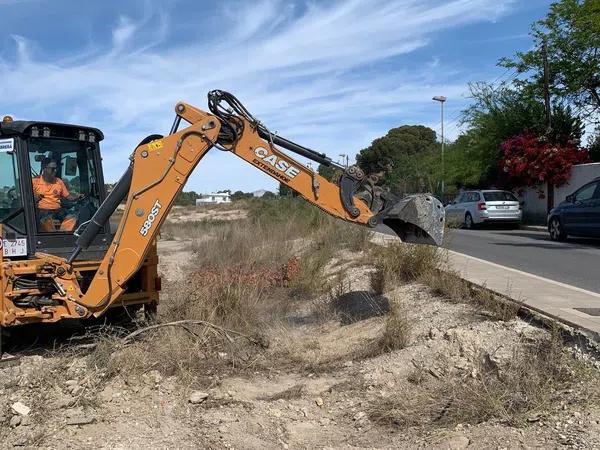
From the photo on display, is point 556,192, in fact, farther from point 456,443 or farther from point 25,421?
point 25,421

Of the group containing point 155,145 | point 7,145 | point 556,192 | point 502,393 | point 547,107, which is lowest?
point 502,393

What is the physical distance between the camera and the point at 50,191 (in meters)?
7.61

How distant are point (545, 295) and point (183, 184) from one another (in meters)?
4.87

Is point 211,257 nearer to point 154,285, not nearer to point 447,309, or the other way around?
point 154,285

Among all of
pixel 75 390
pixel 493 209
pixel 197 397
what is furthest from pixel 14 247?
pixel 493 209

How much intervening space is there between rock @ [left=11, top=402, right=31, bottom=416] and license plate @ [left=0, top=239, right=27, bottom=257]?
220 cm

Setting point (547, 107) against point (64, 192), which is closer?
point (64, 192)

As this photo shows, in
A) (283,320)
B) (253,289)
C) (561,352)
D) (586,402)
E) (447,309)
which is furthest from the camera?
(253,289)

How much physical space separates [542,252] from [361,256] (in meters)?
5.83

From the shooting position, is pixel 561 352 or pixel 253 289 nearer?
pixel 561 352

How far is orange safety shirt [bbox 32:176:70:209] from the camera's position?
296 inches

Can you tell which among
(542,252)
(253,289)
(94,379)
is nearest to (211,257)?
(253,289)

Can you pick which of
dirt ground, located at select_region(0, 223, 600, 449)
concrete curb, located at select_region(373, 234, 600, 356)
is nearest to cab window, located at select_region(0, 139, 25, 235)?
dirt ground, located at select_region(0, 223, 600, 449)

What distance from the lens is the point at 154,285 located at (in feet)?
26.5
